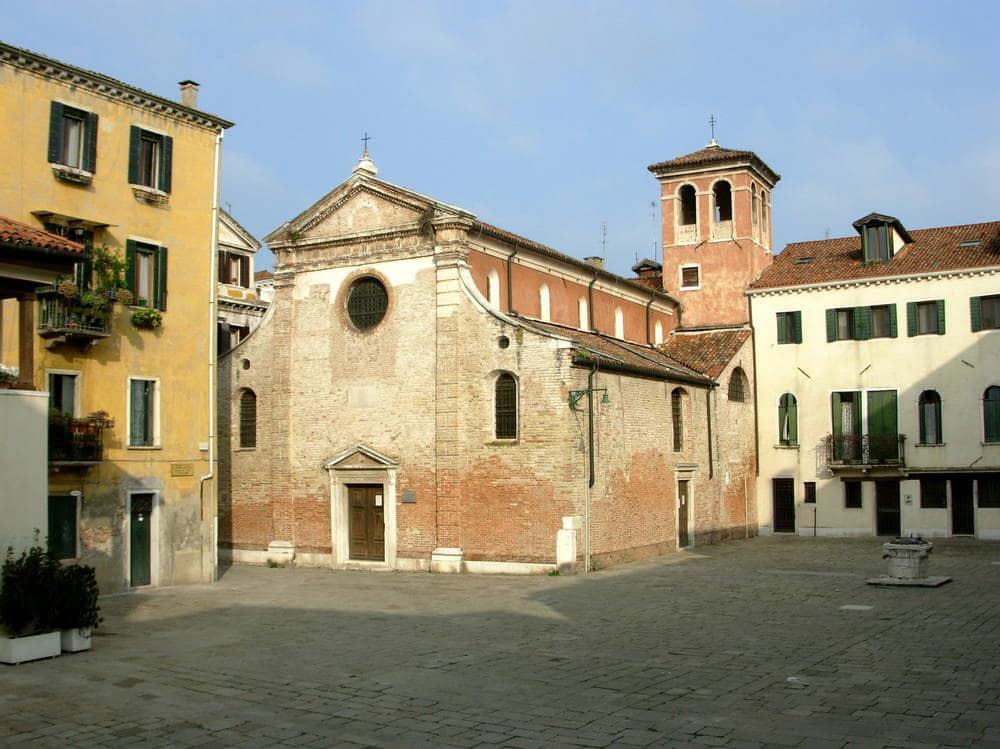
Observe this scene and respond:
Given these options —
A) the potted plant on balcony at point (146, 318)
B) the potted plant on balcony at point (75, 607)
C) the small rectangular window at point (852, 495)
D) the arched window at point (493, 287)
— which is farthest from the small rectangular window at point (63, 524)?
the small rectangular window at point (852, 495)

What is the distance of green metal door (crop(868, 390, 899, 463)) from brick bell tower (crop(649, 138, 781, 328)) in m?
5.67

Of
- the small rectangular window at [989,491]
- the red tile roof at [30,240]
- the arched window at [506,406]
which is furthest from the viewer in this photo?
the small rectangular window at [989,491]

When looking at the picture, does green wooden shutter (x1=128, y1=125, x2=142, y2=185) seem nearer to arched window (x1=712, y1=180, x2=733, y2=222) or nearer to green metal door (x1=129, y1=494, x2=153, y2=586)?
green metal door (x1=129, y1=494, x2=153, y2=586)

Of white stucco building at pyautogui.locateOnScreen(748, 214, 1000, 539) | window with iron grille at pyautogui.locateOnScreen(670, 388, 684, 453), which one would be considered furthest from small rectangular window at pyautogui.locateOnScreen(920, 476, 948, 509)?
window with iron grille at pyautogui.locateOnScreen(670, 388, 684, 453)

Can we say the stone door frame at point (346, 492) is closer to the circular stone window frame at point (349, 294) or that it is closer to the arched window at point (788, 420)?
the circular stone window frame at point (349, 294)

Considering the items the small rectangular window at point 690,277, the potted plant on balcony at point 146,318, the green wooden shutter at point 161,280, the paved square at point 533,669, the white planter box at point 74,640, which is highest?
the small rectangular window at point 690,277

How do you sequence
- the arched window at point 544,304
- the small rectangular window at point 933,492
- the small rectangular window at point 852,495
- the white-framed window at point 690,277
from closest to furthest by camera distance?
the arched window at point 544,304 < the small rectangular window at point 933,492 < the small rectangular window at point 852,495 < the white-framed window at point 690,277

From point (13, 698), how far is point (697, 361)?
89.4 feet

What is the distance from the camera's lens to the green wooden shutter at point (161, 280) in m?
22.8

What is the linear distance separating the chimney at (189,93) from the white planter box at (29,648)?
1513 cm

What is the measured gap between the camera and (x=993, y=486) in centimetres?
3253

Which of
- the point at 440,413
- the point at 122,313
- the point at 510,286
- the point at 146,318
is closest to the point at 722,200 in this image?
the point at 510,286

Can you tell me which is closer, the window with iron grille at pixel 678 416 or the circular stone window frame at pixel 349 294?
the circular stone window frame at pixel 349 294

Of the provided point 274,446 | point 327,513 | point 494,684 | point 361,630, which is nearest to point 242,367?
point 274,446
